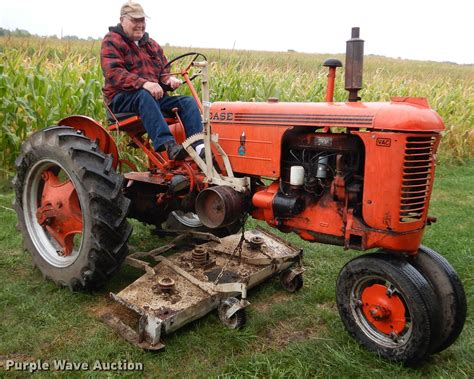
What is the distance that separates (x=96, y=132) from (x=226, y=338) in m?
1.82

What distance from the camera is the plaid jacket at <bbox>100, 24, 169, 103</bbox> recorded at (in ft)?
10.9

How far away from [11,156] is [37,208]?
2218 mm

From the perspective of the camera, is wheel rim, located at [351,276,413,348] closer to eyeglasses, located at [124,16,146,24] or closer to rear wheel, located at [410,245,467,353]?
rear wheel, located at [410,245,467,353]

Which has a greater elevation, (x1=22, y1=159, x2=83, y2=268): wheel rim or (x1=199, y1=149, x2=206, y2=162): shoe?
(x1=199, y1=149, x2=206, y2=162): shoe

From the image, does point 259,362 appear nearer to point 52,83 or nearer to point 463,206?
point 463,206

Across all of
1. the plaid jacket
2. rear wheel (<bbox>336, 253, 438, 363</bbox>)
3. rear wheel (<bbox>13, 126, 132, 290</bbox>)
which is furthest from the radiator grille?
the plaid jacket

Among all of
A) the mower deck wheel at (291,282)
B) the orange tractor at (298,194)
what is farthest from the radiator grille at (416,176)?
the mower deck wheel at (291,282)

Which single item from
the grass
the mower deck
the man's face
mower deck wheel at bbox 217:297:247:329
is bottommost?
the grass

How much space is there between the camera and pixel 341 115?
2539mm

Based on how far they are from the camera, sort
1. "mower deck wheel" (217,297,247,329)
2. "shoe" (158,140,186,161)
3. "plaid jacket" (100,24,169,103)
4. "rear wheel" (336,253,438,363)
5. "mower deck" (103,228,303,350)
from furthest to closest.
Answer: "plaid jacket" (100,24,169,103)
"shoe" (158,140,186,161)
"mower deck wheel" (217,297,247,329)
"mower deck" (103,228,303,350)
"rear wheel" (336,253,438,363)

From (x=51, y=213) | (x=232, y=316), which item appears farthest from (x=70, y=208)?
(x=232, y=316)

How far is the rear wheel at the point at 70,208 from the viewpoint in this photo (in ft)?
9.55

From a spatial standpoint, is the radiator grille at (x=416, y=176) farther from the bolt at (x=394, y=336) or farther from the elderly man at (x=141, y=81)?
the elderly man at (x=141, y=81)

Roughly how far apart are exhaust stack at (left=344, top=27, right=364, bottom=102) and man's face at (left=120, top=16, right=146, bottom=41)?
1.62 m
